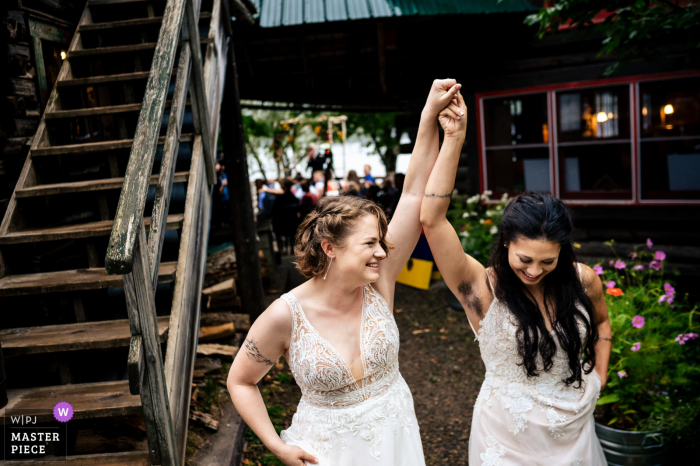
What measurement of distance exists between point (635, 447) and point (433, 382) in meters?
2.25

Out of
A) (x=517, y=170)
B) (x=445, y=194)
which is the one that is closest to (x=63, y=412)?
(x=445, y=194)

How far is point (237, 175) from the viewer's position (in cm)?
537

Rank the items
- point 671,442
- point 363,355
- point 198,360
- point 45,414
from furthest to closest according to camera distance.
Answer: point 198,360 → point 671,442 → point 45,414 → point 363,355

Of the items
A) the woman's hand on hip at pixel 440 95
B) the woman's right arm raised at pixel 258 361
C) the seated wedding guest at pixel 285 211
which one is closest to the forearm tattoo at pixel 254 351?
the woman's right arm raised at pixel 258 361

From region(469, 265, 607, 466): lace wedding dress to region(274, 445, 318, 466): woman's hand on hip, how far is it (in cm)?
77

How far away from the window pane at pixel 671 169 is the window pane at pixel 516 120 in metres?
1.22

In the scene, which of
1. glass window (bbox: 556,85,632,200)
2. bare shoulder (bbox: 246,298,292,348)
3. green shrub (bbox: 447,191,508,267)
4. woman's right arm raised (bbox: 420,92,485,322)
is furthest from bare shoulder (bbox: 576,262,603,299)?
glass window (bbox: 556,85,632,200)

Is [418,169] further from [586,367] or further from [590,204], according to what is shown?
[590,204]

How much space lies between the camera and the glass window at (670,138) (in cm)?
593

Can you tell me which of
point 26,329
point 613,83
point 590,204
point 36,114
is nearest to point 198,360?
point 26,329

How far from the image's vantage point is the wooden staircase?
91.0 inches

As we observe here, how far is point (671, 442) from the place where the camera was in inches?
114

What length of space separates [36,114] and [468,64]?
5229 mm

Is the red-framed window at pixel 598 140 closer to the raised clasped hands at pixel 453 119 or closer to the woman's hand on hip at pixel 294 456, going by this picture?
the raised clasped hands at pixel 453 119
